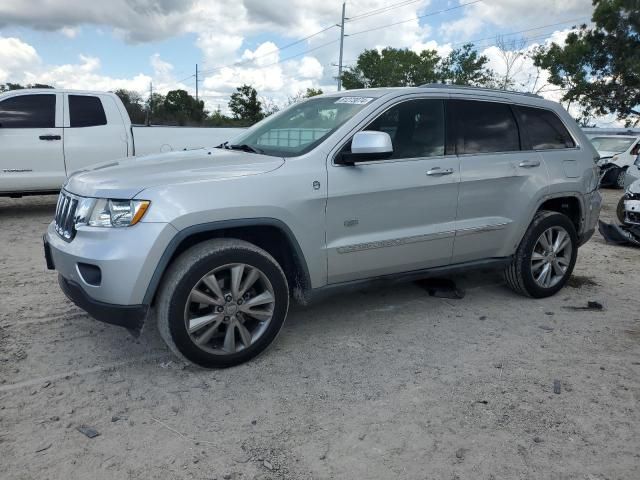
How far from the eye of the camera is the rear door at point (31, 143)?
25.5ft

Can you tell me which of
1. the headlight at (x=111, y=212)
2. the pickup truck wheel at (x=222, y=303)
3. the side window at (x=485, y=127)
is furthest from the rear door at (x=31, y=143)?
the side window at (x=485, y=127)

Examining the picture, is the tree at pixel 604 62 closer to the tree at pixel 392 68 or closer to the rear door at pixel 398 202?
the tree at pixel 392 68

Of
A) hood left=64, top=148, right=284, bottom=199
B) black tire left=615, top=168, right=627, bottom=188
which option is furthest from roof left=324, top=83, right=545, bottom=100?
black tire left=615, top=168, right=627, bottom=188

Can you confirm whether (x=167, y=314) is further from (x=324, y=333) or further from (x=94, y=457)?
(x=324, y=333)

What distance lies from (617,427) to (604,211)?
30.0ft

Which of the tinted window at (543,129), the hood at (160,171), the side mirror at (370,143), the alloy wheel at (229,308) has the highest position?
the tinted window at (543,129)

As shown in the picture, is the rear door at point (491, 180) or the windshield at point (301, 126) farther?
the rear door at point (491, 180)

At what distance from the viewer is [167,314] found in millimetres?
3133

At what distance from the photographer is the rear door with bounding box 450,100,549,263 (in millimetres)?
4277

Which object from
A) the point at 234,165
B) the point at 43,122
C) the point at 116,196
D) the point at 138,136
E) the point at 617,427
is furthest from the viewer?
the point at 138,136

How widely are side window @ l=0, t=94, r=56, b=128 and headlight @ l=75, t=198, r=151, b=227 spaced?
18.8 ft

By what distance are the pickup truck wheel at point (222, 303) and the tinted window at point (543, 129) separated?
2.70 m

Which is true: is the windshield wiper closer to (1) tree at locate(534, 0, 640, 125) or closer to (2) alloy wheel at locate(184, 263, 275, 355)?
(2) alloy wheel at locate(184, 263, 275, 355)

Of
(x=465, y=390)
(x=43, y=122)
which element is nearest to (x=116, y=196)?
(x=465, y=390)
